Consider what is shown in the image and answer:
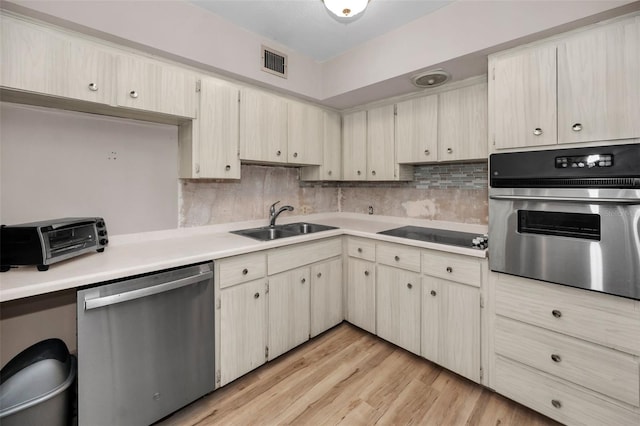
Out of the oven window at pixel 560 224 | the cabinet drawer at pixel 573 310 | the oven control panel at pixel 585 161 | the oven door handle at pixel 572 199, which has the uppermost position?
the oven control panel at pixel 585 161

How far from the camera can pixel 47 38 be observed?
146 cm

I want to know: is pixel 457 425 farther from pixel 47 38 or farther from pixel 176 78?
pixel 47 38

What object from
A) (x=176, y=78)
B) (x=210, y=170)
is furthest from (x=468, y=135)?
(x=176, y=78)

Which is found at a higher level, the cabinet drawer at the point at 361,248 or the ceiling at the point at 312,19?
the ceiling at the point at 312,19

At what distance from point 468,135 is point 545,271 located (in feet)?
3.76

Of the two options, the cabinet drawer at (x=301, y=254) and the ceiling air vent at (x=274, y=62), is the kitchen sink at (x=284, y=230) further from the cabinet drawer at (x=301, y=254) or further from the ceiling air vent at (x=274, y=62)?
the ceiling air vent at (x=274, y=62)

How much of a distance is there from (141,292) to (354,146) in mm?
2336

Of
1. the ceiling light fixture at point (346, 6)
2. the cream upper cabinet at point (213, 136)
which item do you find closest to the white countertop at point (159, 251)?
the cream upper cabinet at point (213, 136)

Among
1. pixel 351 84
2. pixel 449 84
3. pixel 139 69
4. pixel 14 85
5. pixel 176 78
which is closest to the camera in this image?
pixel 14 85

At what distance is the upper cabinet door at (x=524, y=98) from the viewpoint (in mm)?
1593

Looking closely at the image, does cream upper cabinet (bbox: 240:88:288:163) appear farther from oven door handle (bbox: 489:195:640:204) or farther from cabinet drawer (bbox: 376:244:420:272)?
oven door handle (bbox: 489:195:640:204)

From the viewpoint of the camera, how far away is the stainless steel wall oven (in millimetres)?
1344

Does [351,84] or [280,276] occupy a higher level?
[351,84]

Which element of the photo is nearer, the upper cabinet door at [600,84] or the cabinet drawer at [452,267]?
the upper cabinet door at [600,84]
